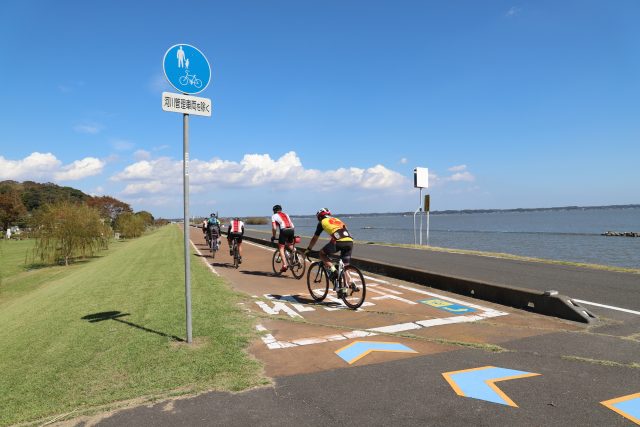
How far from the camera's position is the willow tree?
84.2ft

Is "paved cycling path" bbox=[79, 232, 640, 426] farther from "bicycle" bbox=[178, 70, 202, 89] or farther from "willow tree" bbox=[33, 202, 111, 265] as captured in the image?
"willow tree" bbox=[33, 202, 111, 265]

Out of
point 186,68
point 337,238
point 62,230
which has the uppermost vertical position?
point 186,68

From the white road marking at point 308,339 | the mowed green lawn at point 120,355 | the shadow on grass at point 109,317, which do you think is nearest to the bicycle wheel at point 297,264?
the mowed green lawn at point 120,355

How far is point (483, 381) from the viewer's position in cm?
380

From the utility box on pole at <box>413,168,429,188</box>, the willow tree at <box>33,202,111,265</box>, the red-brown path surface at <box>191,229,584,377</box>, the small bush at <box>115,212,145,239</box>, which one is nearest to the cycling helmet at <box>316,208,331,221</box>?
the red-brown path surface at <box>191,229,584,377</box>

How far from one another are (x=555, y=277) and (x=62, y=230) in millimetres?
28340

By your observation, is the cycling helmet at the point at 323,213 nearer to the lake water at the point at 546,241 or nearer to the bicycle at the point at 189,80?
the bicycle at the point at 189,80

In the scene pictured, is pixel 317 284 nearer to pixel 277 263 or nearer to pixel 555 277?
pixel 277 263

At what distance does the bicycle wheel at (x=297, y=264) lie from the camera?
11164mm

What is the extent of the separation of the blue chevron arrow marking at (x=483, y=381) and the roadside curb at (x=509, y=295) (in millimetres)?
2703

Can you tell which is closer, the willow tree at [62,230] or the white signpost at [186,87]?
the white signpost at [186,87]

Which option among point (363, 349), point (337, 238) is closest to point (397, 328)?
point (363, 349)

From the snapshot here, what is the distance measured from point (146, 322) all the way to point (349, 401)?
412cm

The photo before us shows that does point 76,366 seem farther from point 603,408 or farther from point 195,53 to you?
point 603,408
